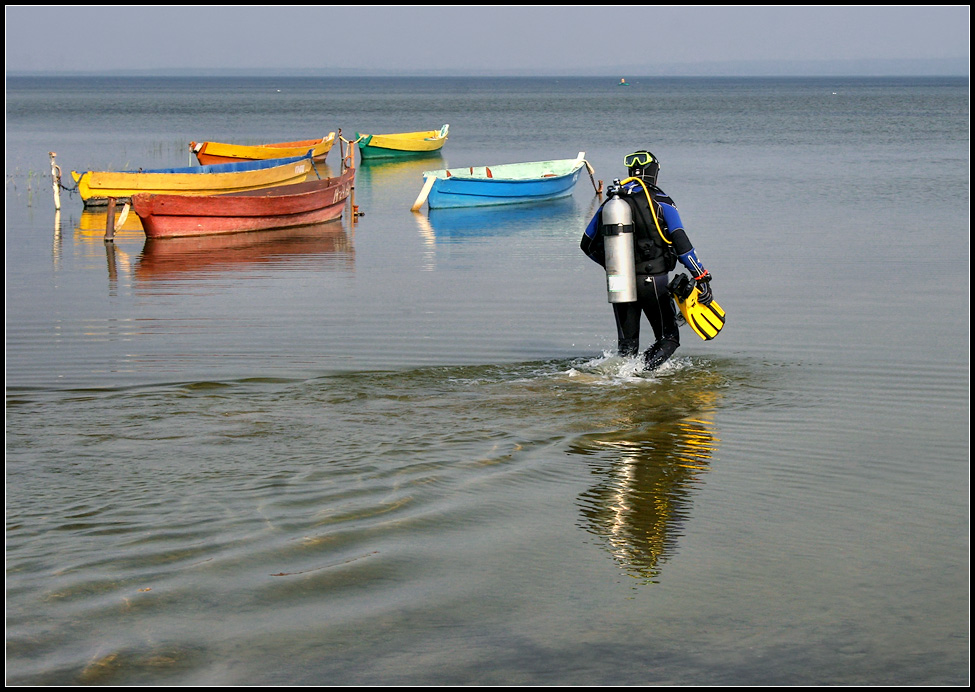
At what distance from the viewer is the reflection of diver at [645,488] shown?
603cm

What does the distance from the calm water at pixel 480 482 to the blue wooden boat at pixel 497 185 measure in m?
10.2

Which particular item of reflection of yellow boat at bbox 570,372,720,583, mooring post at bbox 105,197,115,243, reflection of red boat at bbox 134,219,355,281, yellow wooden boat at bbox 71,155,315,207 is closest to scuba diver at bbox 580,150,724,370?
reflection of yellow boat at bbox 570,372,720,583

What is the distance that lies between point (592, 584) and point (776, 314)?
8.08 m

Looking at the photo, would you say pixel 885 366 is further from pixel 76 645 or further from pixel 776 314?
pixel 76 645

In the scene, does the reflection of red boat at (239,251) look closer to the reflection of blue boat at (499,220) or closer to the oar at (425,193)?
the reflection of blue boat at (499,220)

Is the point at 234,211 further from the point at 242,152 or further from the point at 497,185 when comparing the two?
the point at 242,152

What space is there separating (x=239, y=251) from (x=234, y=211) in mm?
2409

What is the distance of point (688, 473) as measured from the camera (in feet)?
23.9

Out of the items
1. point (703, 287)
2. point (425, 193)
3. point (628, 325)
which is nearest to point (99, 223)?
point (425, 193)

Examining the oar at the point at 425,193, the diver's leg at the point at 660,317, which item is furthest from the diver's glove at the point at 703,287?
the oar at the point at 425,193

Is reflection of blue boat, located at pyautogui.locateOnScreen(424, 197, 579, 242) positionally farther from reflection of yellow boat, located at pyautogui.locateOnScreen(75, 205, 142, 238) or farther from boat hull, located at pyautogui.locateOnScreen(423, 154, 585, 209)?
reflection of yellow boat, located at pyautogui.locateOnScreen(75, 205, 142, 238)

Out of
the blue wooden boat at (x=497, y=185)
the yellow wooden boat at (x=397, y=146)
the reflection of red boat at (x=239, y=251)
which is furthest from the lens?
the yellow wooden boat at (x=397, y=146)

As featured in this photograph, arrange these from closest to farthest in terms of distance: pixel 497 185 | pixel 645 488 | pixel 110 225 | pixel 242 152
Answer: pixel 645 488 → pixel 110 225 → pixel 497 185 → pixel 242 152

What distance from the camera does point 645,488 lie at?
6.98 meters
